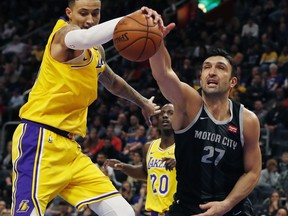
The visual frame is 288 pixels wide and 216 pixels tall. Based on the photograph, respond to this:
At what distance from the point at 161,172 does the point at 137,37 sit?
138 inches

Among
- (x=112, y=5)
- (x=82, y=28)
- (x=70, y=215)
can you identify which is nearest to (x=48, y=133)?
(x=82, y=28)

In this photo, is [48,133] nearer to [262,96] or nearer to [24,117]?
[24,117]

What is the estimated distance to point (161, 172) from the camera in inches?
328

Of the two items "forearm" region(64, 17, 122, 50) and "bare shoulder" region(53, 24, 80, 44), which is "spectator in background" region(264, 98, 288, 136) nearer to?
"bare shoulder" region(53, 24, 80, 44)

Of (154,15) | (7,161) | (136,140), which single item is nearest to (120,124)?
(136,140)

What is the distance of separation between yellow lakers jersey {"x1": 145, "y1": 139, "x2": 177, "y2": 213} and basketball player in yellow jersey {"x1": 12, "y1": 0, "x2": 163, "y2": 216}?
231 centimetres

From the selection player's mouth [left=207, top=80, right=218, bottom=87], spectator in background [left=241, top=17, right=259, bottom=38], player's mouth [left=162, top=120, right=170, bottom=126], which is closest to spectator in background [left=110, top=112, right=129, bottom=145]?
spectator in background [left=241, top=17, right=259, bottom=38]

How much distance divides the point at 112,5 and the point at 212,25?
421 cm

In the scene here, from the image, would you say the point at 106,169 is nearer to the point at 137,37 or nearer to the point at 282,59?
the point at 282,59

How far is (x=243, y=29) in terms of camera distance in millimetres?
17703

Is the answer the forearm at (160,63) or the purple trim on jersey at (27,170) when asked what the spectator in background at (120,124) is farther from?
the forearm at (160,63)

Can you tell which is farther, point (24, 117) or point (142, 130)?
point (142, 130)

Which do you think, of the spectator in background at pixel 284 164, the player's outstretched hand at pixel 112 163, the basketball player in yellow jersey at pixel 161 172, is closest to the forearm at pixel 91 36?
the player's outstretched hand at pixel 112 163

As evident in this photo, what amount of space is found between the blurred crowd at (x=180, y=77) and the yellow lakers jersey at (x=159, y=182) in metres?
2.38
